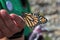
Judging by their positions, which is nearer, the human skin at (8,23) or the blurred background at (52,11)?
the human skin at (8,23)

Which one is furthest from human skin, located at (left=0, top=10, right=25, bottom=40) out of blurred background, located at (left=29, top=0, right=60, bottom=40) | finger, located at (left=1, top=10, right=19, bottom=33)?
blurred background, located at (left=29, top=0, right=60, bottom=40)

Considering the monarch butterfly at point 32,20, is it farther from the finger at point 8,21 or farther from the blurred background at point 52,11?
the blurred background at point 52,11

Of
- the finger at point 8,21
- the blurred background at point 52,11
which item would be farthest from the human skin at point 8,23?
the blurred background at point 52,11

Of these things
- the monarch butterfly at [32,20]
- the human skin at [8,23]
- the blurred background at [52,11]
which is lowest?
the blurred background at [52,11]

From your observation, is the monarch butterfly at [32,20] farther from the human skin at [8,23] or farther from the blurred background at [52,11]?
the blurred background at [52,11]

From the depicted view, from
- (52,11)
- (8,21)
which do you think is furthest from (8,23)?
(52,11)

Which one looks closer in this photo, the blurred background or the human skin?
the human skin

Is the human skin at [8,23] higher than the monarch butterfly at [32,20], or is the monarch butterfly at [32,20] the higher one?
the human skin at [8,23]

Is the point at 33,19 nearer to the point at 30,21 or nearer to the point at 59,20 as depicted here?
the point at 30,21

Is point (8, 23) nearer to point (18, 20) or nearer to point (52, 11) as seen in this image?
point (18, 20)

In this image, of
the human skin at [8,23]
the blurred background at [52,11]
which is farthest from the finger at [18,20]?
the blurred background at [52,11]

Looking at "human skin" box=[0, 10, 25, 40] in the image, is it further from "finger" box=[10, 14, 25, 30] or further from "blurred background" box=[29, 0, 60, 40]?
"blurred background" box=[29, 0, 60, 40]

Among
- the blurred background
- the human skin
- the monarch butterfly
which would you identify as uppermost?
the human skin
